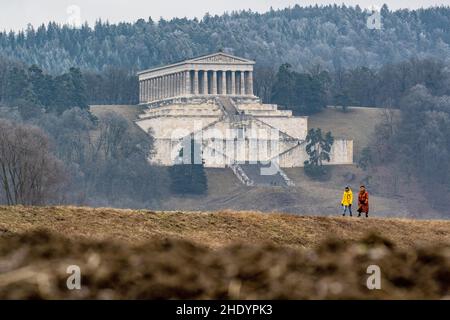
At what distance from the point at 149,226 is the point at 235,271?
14.7 m

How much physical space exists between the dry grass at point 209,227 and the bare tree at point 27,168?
Answer: 231ft

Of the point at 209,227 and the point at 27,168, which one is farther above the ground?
the point at 27,168

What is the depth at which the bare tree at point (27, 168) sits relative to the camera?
128 m

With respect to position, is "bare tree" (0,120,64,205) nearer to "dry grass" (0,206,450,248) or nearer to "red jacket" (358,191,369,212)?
"red jacket" (358,191,369,212)

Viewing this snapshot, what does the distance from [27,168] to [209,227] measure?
92745mm

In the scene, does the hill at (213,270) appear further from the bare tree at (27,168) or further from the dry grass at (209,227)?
the bare tree at (27,168)

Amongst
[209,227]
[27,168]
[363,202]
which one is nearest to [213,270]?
[209,227]

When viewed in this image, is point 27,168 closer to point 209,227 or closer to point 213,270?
point 209,227

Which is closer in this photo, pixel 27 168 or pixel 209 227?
pixel 209 227

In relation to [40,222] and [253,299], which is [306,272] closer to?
[253,299]

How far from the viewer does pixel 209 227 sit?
1865 inches

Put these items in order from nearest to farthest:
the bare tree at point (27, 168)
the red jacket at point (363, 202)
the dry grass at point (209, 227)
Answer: the dry grass at point (209, 227), the red jacket at point (363, 202), the bare tree at point (27, 168)

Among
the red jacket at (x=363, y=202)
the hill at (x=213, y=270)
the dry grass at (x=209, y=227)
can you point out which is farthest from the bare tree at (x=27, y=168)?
the hill at (x=213, y=270)

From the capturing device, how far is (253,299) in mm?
29547
